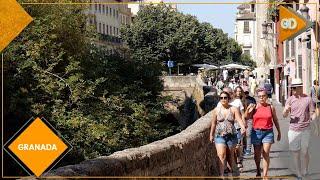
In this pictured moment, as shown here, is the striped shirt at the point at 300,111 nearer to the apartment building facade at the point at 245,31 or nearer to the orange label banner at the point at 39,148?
the orange label banner at the point at 39,148

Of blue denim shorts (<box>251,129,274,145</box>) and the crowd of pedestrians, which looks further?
blue denim shorts (<box>251,129,274,145</box>)

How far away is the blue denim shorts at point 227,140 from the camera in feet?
34.6

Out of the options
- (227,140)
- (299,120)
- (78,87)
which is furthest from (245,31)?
(227,140)

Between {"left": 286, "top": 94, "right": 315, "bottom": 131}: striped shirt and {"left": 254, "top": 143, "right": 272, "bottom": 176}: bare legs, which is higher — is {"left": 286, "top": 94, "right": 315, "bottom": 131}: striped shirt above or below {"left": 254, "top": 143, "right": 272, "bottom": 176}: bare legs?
above

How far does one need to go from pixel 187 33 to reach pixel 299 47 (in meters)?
36.2

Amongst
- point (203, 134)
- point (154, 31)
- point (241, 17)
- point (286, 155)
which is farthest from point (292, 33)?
point (241, 17)

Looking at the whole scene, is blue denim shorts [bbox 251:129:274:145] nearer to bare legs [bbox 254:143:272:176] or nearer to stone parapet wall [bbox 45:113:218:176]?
bare legs [bbox 254:143:272:176]

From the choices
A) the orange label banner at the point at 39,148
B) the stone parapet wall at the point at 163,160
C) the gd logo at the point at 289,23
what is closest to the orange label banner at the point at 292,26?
the gd logo at the point at 289,23

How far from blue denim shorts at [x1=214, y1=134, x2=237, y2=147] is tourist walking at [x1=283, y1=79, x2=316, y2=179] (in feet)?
2.77

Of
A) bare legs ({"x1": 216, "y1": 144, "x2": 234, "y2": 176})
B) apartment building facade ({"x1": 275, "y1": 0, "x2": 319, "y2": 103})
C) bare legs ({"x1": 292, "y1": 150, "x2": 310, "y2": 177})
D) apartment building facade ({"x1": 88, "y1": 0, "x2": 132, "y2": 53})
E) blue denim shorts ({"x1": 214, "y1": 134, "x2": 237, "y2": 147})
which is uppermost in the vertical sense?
apartment building facade ({"x1": 88, "y1": 0, "x2": 132, "y2": 53})

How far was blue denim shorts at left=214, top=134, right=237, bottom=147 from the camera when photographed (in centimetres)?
1055

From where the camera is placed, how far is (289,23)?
8984 millimetres

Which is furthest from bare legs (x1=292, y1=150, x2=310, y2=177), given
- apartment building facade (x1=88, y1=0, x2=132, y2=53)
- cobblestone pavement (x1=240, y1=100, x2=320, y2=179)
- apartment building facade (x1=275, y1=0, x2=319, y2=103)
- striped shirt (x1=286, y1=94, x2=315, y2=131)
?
apartment building facade (x1=88, y1=0, x2=132, y2=53)

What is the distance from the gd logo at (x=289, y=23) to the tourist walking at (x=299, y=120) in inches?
50.6
